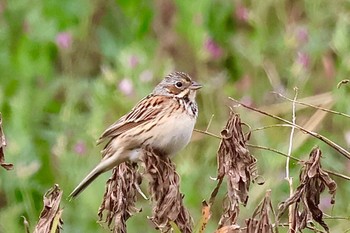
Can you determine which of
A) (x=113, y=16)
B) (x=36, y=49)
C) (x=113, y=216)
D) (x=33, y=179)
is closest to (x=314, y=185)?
(x=113, y=216)

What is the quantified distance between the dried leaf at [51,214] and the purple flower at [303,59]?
3221 millimetres

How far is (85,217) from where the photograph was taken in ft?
18.4

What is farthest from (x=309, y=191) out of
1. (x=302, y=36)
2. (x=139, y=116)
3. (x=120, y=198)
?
(x=302, y=36)

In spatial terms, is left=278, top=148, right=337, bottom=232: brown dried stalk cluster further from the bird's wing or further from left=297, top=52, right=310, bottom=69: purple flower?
left=297, top=52, right=310, bottom=69: purple flower

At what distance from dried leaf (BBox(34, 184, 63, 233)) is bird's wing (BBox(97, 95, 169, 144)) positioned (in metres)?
1.58

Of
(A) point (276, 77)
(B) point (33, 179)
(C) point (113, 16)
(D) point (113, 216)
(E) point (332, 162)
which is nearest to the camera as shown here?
(D) point (113, 216)

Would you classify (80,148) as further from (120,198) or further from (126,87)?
(120,198)

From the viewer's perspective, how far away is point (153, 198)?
10.4ft

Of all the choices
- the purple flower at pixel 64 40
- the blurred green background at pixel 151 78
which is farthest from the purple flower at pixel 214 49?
the purple flower at pixel 64 40

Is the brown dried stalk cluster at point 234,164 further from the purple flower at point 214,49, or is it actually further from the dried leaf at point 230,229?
the purple flower at point 214,49

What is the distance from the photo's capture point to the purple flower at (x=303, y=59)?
5.88 metres

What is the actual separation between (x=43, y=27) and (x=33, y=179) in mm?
1079

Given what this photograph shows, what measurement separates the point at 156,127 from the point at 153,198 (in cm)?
114

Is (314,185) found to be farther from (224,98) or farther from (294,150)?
(224,98)
